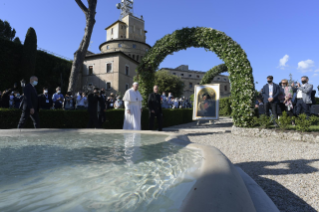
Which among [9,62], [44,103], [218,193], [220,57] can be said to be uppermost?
[9,62]

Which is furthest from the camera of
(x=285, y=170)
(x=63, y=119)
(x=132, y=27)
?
(x=132, y=27)

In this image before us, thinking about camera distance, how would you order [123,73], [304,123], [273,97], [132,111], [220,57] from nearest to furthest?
[304,123] → [132,111] → [273,97] → [220,57] → [123,73]

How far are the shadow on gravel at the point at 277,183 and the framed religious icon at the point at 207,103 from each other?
6224mm

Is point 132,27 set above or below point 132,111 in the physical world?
above

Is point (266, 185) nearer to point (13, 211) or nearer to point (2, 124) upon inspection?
point (13, 211)

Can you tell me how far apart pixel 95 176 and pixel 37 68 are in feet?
90.6

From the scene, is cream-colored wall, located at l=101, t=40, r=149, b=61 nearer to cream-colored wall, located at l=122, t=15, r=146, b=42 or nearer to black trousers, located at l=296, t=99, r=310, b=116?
cream-colored wall, located at l=122, t=15, r=146, b=42

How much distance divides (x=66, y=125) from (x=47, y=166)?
6.57 m

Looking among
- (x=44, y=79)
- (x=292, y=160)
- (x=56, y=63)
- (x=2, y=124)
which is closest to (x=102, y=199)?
(x=292, y=160)

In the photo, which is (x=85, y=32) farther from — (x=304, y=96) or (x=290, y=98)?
(x=304, y=96)

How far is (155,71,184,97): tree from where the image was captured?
4238cm

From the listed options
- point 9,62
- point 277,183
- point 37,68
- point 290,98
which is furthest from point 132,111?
point 37,68

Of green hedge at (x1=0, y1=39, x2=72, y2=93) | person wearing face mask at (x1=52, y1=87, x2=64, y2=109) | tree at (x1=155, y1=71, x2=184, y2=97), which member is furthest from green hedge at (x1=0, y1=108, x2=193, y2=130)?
tree at (x1=155, y1=71, x2=184, y2=97)

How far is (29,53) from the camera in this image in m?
21.5
